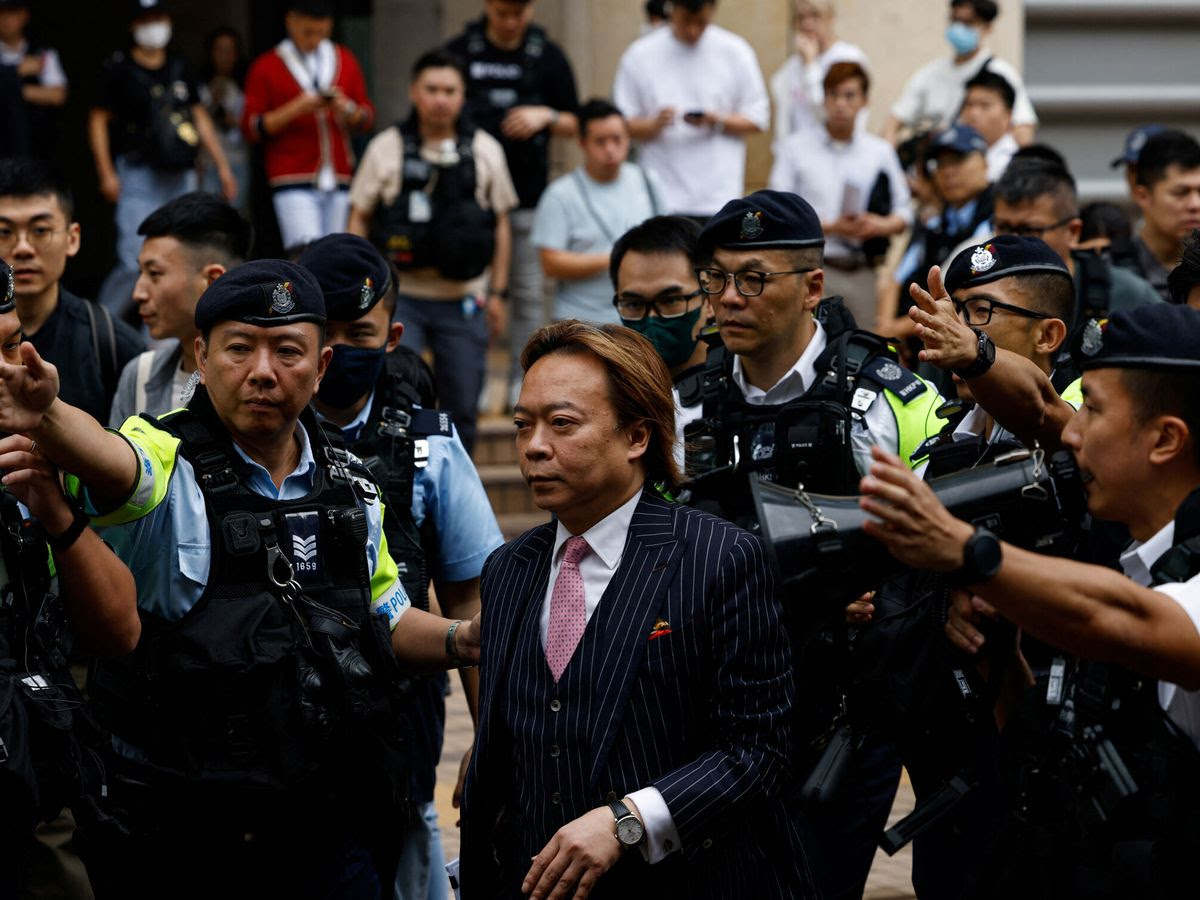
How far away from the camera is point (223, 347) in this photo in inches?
153

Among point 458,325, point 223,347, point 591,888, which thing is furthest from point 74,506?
point 458,325

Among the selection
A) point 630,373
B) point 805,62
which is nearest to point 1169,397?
point 630,373

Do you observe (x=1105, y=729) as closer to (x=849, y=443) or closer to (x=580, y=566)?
(x=580, y=566)

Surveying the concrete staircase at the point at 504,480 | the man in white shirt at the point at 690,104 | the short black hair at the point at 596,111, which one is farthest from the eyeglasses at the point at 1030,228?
the concrete staircase at the point at 504,480

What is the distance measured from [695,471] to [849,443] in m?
0.41

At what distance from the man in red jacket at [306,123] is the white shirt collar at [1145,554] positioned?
273 inches

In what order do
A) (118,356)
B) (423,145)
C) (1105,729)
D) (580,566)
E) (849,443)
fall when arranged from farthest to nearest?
(423,145) < (118,356) < (849,443) < (580,566) < (1105,729)

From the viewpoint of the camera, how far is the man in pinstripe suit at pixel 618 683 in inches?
130

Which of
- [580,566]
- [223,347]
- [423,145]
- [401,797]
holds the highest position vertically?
[423,145]

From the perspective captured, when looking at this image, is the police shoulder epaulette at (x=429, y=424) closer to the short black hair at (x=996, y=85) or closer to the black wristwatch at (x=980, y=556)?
the black wristwatch at (x=980, y=556)

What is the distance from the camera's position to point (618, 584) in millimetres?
3441

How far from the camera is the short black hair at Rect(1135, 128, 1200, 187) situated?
685 cm

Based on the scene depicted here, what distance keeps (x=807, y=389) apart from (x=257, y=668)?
170 centimetres

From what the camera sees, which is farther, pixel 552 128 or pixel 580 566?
pixel 552 128
